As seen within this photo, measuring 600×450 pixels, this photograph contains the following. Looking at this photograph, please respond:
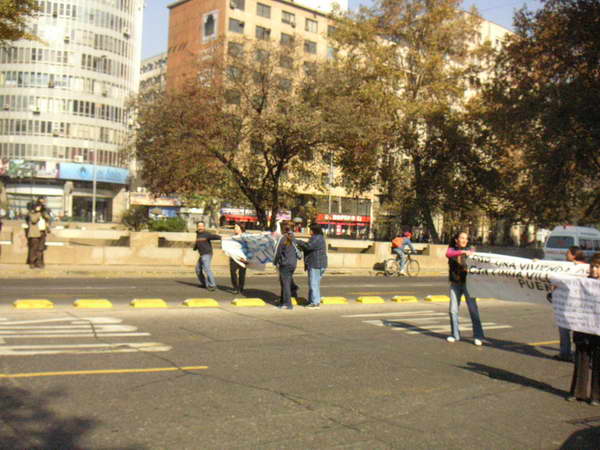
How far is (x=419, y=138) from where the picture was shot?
131 ft

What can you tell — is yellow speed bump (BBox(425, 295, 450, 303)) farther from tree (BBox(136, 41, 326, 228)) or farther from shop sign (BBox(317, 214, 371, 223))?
shop sign (BBox(317, 214, 371, 223))

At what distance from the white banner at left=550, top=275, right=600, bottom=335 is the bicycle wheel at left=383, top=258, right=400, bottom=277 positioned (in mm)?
19931

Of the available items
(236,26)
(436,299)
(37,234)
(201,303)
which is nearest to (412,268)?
(436,299)

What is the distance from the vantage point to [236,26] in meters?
79.9

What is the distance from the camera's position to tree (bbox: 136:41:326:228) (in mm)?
27000

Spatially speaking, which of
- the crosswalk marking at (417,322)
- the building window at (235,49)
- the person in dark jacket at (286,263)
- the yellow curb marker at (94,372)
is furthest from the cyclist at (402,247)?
the yellow curb marker at (94,372)

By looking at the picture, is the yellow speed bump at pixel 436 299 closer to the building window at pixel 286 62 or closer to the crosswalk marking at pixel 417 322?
the crosswalk marking at pixel 417 322

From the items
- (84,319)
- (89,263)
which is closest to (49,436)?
(84,319)

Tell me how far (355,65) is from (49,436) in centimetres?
3498

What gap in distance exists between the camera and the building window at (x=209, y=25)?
264 feet

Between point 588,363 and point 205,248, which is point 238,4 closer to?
point 205,248

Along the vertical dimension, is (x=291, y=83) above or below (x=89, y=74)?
below

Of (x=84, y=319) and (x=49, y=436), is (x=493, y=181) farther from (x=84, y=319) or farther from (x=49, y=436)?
(x=49, y=436)

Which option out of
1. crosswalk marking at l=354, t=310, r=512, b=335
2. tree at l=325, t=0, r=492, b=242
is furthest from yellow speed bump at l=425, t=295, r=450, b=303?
tree at l=325, t=0, r=492, b=242
